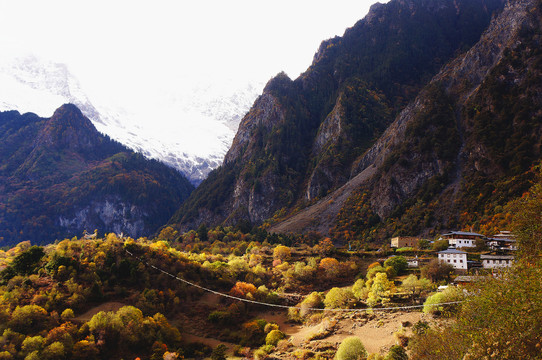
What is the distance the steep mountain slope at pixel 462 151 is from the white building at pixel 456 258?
28.4m

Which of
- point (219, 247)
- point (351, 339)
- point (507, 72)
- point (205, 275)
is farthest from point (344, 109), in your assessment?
point (351, 339)

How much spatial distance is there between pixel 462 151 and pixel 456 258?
217ft

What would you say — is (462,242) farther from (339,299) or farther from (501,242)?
(339,299)

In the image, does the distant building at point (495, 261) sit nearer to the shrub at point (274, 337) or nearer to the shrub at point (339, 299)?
the shrub at point (339, 299)

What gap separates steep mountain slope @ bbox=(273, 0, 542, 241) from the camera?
9625cm

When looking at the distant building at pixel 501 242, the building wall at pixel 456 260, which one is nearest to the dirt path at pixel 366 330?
the building wall at pixel 456 260

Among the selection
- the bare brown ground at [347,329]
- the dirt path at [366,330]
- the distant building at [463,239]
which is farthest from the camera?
the distant building at [463,239]

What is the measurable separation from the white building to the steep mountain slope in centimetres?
2843

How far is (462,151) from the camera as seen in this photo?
377ft

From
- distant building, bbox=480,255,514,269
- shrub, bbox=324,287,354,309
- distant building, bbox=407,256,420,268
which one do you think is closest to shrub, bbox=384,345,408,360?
shrub, bbox=324,287,354,309

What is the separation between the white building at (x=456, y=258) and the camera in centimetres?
5903

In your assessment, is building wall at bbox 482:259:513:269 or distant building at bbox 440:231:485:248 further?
distant building at bbox 440:231:485:248

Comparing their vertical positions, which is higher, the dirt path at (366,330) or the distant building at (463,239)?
the distant building at (463,239)

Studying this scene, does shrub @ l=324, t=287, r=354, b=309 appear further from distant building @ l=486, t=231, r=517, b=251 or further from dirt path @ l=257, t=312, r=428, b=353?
distant building @ l=486, t=231, r=517, b=251
